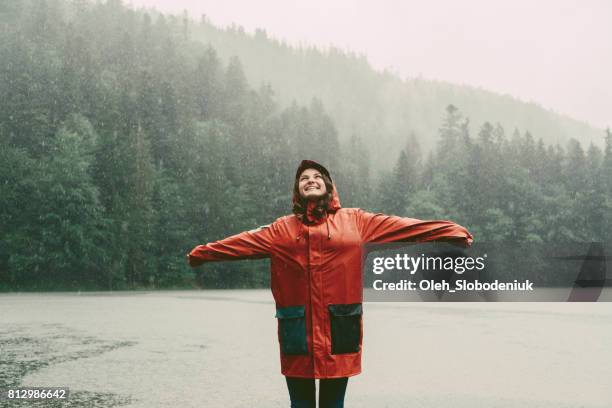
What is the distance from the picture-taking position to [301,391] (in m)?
3.61

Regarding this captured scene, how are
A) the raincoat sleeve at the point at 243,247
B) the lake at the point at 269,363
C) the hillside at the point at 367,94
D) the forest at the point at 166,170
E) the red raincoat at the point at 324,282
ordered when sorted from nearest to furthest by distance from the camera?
1. the red raincoat at the point at 324,282
2. the raincoat sleeve at the point at 243,247
3. the lake at the point at 269,363
4. the forest at the point at 166,170
5. the hillside at the point at 367,94

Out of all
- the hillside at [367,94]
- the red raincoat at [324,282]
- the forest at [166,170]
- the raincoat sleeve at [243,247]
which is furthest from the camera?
the hillside at [367,94]

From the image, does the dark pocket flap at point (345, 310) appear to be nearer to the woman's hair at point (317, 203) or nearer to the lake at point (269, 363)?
the woman's hair at point (317, 203)

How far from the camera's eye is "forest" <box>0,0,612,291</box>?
4516cm

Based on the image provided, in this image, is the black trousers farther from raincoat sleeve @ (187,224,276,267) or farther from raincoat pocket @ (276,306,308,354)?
raincoat sleeve @ (187,224,276,267)

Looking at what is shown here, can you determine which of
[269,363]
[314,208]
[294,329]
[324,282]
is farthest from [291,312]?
[269,363]

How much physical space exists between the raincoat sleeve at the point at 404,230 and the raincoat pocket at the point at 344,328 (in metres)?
0.37

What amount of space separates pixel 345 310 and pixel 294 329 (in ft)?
0.89

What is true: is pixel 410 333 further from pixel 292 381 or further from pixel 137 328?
pixel 292 381

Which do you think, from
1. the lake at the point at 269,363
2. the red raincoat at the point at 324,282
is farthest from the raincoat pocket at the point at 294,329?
the lake at the point at 269,363

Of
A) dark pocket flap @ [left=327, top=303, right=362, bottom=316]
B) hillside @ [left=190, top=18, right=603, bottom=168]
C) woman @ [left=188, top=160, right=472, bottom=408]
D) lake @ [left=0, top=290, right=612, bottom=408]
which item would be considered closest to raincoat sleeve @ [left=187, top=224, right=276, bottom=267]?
woman @ [left=188, top=160, right=472, bottom=408]

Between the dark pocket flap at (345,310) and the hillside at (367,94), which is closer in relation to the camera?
the dark pocket flap at (345,310)

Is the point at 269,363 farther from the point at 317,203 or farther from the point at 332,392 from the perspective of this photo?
the point at 317,203

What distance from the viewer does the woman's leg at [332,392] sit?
3574mm
